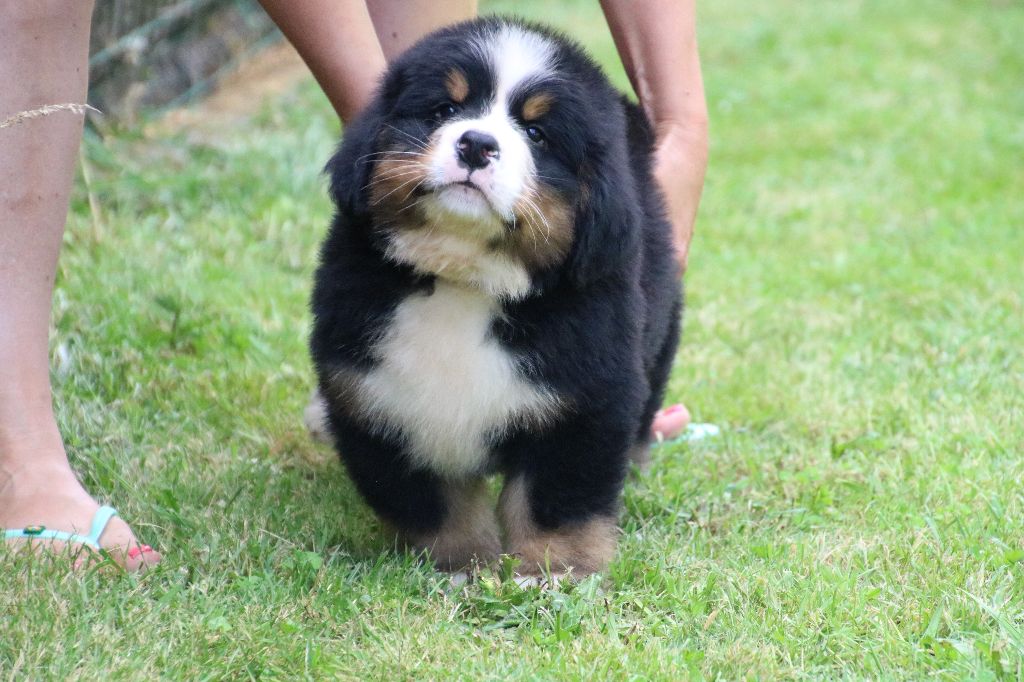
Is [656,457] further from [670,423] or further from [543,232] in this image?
[543,232]

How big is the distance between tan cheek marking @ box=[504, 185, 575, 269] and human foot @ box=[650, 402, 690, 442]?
3.73ft

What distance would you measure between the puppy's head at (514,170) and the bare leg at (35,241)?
22.3 inches

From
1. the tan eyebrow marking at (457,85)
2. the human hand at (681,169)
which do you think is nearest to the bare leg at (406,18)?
the human hand at (681,169)

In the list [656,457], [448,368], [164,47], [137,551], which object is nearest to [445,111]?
[448,368]

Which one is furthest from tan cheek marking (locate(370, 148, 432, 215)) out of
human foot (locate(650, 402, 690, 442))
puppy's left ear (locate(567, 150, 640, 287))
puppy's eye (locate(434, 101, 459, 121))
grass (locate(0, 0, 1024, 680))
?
human foot (locate(650, 402, 690, 442))

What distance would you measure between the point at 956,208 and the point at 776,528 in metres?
3.46

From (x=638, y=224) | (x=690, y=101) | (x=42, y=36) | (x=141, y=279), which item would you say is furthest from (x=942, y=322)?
(x=42, y=36)

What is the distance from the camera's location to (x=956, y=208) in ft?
19.0

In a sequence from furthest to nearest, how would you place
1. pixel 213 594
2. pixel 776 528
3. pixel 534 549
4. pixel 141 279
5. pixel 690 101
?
1. pixel 141 279
2. pixel 690 101
3. pixel 776 528
4. pixel 534 549
5. pixel 213 594

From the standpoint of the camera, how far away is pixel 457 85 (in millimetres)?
2301

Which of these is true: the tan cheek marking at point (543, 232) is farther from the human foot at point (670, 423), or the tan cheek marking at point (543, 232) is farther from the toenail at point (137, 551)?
the human foot at point (670, 423)

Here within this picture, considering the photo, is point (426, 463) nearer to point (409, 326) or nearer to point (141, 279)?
point (409, 326)

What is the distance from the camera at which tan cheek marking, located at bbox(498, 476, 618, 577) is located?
248cm

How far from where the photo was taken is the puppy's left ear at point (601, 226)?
7.55 ft
